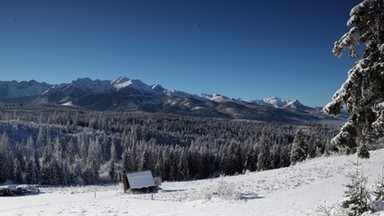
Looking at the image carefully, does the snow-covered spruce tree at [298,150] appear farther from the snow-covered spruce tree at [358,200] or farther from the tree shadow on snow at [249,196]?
the snow-covered spruce tree at [358,200]

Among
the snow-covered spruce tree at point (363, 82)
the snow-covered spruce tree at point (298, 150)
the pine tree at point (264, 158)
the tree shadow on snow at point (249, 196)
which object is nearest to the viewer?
the snow-covered spruce tree at point (363, 82)

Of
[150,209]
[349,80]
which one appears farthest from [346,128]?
[150,209]

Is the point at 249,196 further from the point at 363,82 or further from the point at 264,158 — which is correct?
the point at 264,158

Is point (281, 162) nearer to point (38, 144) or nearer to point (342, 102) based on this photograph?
point (342, 102)

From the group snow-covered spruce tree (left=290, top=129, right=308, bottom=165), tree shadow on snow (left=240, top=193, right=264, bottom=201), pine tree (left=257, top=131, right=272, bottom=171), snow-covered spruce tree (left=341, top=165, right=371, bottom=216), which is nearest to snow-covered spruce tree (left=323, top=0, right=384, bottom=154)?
snow-covered spruce tree (left=341, top=165, right=371, bottom=216)

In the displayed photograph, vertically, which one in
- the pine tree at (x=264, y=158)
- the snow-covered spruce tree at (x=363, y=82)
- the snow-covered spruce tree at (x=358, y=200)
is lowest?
the pine tree at (x=264, y=158)

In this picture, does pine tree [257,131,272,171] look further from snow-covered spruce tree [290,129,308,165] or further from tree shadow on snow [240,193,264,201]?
tree shadow on snow [240,193,264,201]

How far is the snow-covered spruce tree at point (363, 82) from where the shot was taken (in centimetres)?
973

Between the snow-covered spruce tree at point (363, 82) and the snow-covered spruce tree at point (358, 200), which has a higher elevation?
the snow-covered spruce tree at point (363, 82)

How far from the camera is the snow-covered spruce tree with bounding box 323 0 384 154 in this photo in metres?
9.73

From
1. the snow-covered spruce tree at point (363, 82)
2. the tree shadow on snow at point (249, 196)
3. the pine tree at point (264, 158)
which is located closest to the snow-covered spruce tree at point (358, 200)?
the snow-covered spruce tree at point (363, 82)

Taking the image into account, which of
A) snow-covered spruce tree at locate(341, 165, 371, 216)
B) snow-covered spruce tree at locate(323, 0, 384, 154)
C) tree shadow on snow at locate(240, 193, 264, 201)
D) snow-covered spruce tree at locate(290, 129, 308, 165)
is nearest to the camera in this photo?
snow-covered spruce tree at locate(323, 0, 384, 154)

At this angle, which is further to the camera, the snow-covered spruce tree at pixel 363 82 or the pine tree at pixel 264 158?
the pine tree at pixel 264 158

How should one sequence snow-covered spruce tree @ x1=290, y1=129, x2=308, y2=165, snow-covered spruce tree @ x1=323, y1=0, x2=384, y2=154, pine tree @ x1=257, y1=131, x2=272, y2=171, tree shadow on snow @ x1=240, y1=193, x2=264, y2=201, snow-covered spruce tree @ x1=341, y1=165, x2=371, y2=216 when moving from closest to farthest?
snow-covered spruce tree @ x1=323, y1=0, x2=384, y2=154, snow-covered spruce tree @ x1=341, y1=165, x2=371, y2=216, tree shadow on snow @ x1=240, y1=193, x2=264, y2=201, snow-covered spruce tree @ x1=290, y1=129, x2=308, y2=165, pine tree @ x1=257, y1=131, x2=272, y2=171
